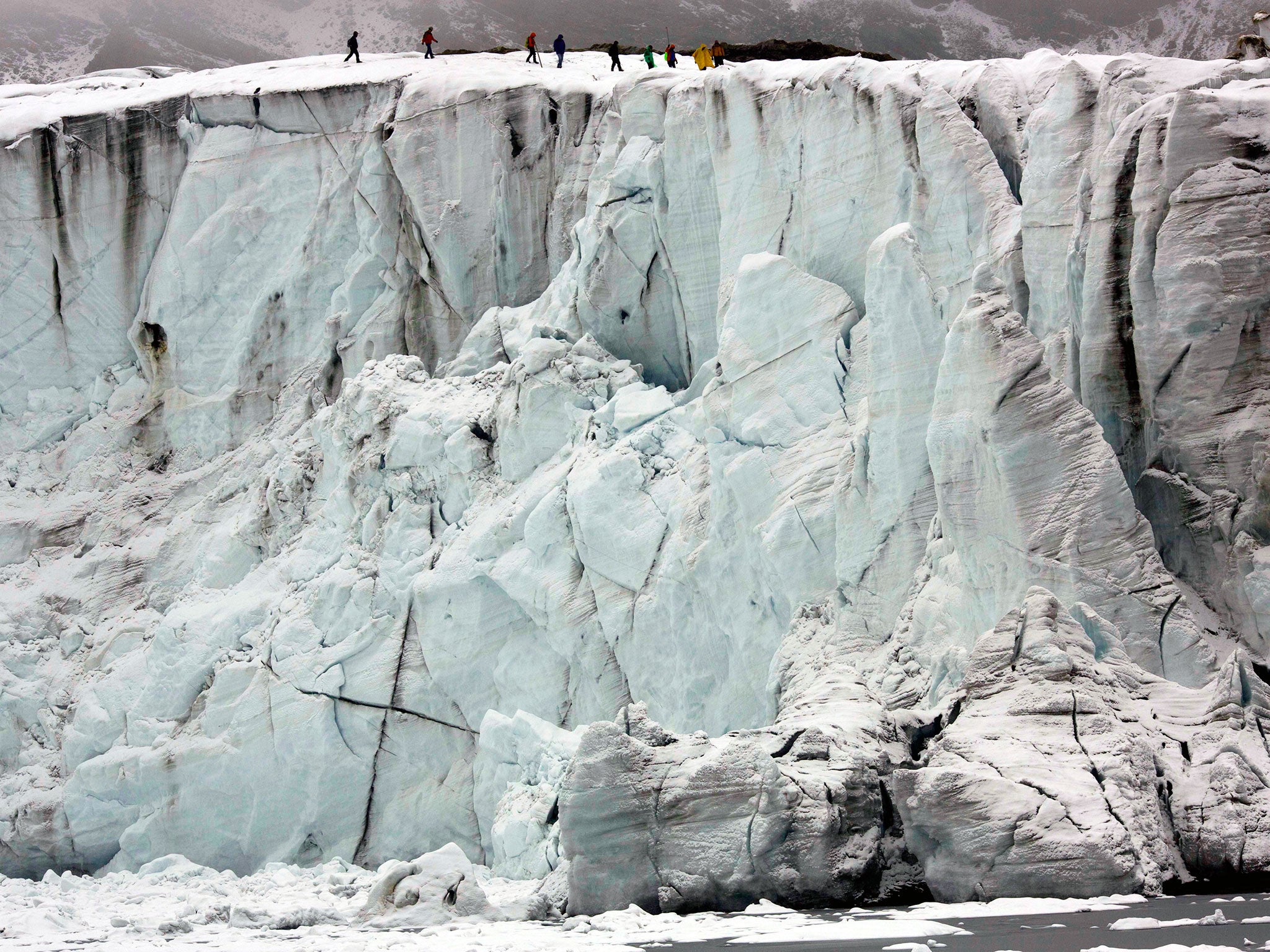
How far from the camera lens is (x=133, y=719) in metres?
20.9

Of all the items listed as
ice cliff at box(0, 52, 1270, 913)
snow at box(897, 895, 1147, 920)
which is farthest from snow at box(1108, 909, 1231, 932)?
ice cliff at box(0, 52, 1270, 913)

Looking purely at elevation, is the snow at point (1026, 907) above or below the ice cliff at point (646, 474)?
below

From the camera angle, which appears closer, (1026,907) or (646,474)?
(1026,907)

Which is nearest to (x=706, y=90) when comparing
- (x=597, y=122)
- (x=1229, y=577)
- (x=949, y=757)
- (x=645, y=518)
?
(x=597, y=122)

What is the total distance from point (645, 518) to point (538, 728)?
108 inches

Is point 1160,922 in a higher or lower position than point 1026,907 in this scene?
higher

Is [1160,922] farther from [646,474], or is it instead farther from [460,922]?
[646,474]

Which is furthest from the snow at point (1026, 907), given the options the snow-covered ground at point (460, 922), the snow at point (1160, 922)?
the snow at point (1160, 922)

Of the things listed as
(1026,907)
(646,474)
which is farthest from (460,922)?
(646,474)

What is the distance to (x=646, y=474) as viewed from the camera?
18609mm

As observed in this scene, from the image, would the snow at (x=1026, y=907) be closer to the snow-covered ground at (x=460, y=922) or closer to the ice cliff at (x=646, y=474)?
the snow-covered ground at (x=460, y=922)

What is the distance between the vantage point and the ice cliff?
1192 centimetres

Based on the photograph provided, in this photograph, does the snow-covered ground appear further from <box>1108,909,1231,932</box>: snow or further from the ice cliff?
the ice cliff

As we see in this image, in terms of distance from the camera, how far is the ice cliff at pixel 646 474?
1192 cm
